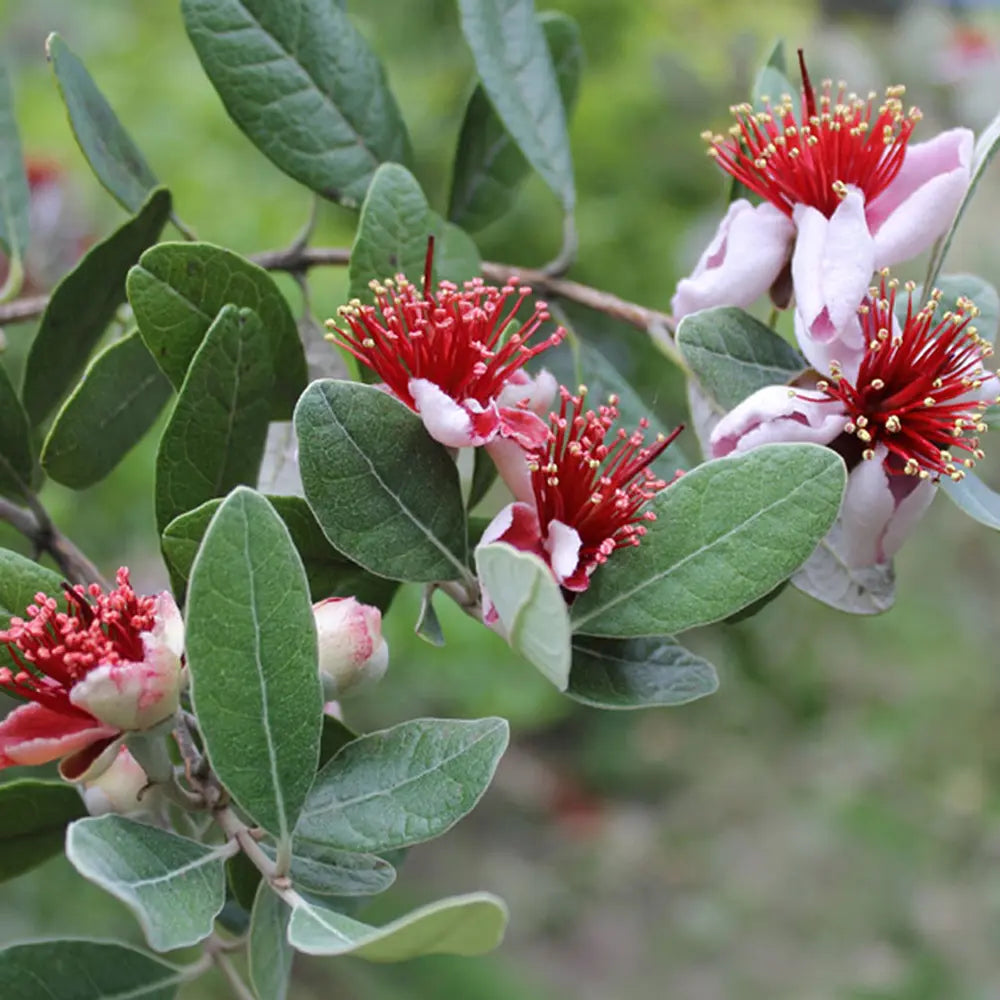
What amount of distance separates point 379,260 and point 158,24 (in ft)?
10.8

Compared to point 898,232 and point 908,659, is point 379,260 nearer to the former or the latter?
point 898,232

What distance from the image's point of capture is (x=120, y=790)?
1.86 feet

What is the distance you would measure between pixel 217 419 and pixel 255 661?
155 mm

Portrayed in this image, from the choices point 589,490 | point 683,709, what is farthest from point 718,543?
point 683,709

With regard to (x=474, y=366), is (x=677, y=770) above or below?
below

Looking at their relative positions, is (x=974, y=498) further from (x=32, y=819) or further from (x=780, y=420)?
(x=32, y=819)

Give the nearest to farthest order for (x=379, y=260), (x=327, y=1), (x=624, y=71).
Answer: (x=379, y=260), (x=327, y=1), (x=624, y=71)

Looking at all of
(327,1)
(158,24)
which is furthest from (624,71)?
(327,1)

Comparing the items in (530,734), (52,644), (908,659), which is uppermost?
(52,644)

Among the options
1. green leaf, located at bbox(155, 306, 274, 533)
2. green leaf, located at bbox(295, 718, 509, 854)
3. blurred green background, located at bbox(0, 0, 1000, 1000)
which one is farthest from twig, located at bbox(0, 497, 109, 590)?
blurred green background, located at bbox(0, 0, 1000, 1000)

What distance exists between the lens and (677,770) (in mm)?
3875

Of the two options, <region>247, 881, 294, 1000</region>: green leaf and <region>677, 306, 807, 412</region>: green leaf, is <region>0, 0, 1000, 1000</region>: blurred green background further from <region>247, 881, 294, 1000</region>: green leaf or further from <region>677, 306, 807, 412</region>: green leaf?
<region>247, 881, 294, 1000</region>: green leaf

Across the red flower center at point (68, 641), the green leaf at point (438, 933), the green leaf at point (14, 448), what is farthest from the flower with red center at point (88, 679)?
the green leaf at point (14, 448)

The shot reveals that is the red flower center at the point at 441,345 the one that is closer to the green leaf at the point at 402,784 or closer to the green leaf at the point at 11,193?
the green leaf at the point at 402,784
